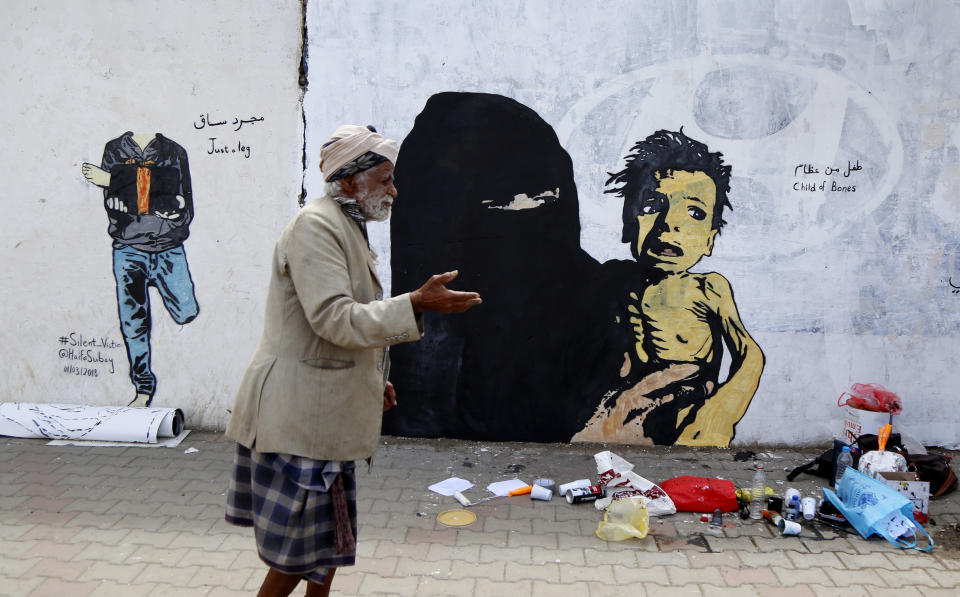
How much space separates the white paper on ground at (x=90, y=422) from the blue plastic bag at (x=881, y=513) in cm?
446

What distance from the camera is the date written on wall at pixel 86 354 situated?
5363 mm

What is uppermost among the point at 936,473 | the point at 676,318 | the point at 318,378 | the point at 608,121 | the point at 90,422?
the point at 608,121

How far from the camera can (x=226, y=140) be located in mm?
5156

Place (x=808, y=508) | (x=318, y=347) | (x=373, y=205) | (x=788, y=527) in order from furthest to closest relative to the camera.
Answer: (x=808, y=508), (x=788, y=527), (x=373, y=205), (x=318, y=347)

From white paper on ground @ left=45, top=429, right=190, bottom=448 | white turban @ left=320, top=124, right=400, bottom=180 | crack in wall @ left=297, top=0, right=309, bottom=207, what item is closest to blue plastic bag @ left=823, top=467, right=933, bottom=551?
white turban @ left=320, top=124, right=400, bottom=180

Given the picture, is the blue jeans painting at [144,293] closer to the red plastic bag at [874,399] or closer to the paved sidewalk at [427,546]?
the paved sidewalk at [427,546]

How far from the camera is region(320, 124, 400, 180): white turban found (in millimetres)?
2363

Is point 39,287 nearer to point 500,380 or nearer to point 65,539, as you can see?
point 65,539

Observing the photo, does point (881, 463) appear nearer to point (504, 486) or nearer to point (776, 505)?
point (776, 505)

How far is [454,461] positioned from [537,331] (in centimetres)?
110

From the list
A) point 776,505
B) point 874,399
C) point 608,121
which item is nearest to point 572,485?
point 776,505

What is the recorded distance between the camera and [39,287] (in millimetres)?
5355

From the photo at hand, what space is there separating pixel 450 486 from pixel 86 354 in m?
3.11

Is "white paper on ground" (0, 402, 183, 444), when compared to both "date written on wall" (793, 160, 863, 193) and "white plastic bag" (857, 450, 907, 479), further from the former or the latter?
"date written on wall" (793, 160, 863, 193)
